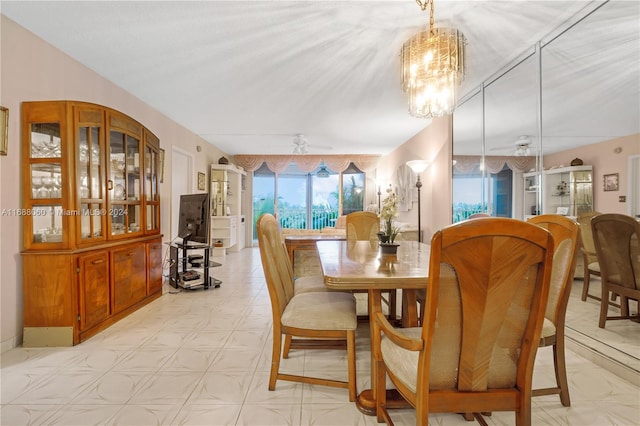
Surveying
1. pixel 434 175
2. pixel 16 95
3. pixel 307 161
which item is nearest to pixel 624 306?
pixel 434 175

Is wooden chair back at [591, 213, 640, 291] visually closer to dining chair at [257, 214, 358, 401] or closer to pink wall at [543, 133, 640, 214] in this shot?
pink wall at [543, 133, 640, 214]

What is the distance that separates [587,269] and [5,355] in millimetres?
4243

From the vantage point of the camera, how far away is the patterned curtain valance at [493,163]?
2.85 metres

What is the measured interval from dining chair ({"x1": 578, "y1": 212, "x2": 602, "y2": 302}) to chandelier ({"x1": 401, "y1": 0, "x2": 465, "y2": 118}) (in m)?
1.30

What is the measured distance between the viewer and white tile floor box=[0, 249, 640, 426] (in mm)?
1552

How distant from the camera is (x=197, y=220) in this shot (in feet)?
12.7

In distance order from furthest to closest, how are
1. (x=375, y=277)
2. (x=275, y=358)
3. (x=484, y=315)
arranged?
(x=275, y=358), (x=375, y=277), (x=484, y=315)

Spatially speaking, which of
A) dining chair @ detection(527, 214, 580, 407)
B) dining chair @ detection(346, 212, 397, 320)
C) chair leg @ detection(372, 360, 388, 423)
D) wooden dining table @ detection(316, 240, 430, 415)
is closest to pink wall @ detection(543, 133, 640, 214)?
dining chair @ detection(527, 214, 580, 407)

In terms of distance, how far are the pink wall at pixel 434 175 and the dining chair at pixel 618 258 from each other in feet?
6.68

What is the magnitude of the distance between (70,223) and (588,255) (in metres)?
3.90

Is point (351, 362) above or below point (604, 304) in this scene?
below

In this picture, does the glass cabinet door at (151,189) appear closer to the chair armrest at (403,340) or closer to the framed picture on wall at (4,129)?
the framed picture on wall at (4,129)

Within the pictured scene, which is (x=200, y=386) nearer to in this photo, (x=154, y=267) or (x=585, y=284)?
(x=154, y=267)

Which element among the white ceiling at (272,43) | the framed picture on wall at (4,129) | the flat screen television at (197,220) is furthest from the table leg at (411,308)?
the framed picture on wall at (4,129)
